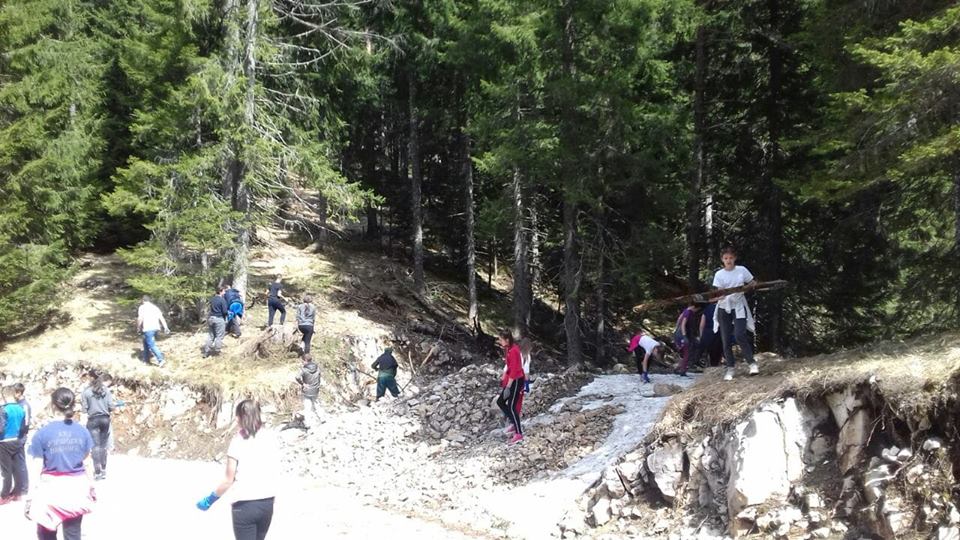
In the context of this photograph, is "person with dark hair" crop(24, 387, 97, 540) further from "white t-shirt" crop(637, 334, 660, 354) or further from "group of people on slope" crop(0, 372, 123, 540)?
"white t-shirt" crop(637, 334, 660, 354)

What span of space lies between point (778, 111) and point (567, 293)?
7374 millimetres

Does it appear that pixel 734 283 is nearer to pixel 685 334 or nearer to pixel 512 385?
pixel 512 385

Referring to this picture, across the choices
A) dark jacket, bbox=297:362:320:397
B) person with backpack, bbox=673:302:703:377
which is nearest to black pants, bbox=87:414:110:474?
dark jacket, bbox=297:362:320:397

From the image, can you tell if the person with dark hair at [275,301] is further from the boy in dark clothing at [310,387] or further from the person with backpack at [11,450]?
the person with backpack at [11,450]

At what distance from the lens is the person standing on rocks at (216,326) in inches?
648

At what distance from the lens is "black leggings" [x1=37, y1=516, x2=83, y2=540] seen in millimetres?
5594

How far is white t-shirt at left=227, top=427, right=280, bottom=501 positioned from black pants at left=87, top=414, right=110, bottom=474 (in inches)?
298

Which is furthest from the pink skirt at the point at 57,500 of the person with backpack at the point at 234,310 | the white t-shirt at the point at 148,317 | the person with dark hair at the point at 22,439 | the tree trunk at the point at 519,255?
the tree trunk at the point at 519,255

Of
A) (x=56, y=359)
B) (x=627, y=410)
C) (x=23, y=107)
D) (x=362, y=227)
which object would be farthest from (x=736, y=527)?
(x=362, y=227)

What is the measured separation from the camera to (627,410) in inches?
434

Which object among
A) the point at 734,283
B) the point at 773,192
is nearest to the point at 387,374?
the point at 734,283

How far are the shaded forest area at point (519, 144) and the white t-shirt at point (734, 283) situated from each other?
461cm

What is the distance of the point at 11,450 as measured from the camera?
364 inches

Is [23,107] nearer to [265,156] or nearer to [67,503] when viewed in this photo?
[265,156]
